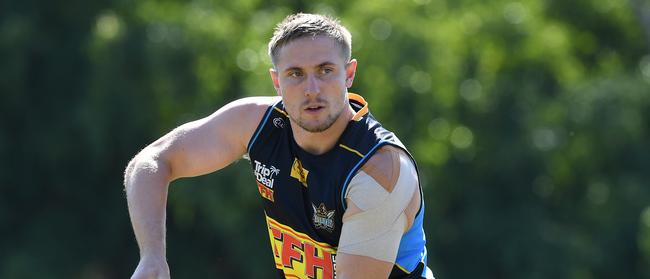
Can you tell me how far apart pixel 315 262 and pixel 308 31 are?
0.91 m

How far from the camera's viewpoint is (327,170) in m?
4.47

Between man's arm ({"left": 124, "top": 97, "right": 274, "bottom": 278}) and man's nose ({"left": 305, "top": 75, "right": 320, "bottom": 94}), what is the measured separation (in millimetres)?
537

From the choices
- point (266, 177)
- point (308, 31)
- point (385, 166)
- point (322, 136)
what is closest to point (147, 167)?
point (266, 177)

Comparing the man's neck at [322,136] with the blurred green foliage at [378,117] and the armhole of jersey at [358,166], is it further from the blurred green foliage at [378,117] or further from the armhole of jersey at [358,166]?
the blurred green foliage at [378,117]

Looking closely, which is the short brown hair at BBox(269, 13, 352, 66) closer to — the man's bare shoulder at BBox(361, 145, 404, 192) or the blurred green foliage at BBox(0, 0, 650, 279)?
the man's bare shoulder at BBox(361, 145, 404, 192)

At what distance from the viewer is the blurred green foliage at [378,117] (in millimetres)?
13062

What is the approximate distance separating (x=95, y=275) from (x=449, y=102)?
4845 mm

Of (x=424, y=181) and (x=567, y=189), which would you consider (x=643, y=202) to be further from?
(x=424, y=181)

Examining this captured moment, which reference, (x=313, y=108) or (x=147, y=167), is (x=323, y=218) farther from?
(x=147, y=167)

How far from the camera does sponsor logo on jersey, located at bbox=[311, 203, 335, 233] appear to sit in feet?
14.7

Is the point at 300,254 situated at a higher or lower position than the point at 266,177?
lower

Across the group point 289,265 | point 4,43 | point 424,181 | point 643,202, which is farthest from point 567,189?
point 289,265

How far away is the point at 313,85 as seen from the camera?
432 cm

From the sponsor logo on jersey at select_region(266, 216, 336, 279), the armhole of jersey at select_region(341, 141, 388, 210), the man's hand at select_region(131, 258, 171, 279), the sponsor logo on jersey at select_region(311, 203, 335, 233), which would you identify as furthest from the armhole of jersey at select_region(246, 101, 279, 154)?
the man's hand at select_region(131, 258, 171, 279)
